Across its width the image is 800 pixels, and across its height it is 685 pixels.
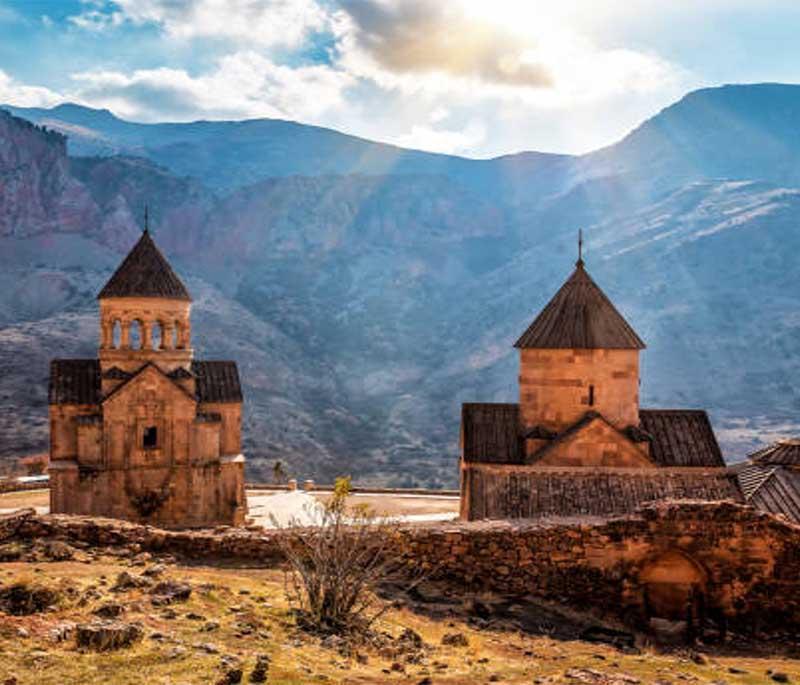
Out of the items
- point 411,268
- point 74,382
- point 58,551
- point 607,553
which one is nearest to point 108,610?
point 58,551

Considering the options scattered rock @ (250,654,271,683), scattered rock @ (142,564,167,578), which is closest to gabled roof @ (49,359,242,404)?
scattered rock @ (142,564,167,578)

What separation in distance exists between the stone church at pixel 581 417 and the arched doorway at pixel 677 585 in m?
5.25

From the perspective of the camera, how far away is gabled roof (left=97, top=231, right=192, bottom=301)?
21875 millimetres

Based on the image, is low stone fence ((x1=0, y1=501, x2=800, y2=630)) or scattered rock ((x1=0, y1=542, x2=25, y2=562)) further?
low stone fence ((x1=0, y1=501, x2=800, y2=630))

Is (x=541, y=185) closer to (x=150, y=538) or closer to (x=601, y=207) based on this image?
(x=601, y=207)

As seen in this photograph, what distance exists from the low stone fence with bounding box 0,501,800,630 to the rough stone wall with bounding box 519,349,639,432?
7272mm

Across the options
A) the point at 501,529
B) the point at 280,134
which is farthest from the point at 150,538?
the point at 280,134

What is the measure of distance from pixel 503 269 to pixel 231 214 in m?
42.3

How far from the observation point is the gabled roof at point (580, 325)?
17.4m

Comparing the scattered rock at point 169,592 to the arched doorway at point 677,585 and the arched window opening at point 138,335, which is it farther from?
the arched window opening at point 138,335

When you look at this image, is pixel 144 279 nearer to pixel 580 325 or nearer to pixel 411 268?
pixel 580 325

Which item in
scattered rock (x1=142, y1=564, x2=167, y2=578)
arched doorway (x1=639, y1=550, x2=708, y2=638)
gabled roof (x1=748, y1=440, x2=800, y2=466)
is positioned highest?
gabled roof (x1=748, y1=440, x2=800, y2=466)

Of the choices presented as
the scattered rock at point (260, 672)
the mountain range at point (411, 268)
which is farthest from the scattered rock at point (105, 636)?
the mountain range at point (411, 268)

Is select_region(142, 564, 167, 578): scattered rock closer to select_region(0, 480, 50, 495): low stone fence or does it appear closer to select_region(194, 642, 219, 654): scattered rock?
select_region(194, 642, 219, 654): scattered rock
